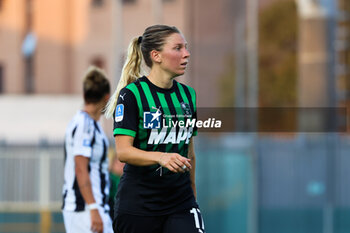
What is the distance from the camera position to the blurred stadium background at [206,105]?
12.7m

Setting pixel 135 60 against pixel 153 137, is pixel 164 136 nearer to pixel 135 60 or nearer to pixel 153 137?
pixel 153 137

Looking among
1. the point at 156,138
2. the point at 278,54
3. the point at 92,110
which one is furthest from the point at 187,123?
the point at 278,54

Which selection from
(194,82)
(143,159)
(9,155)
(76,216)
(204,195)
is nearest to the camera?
(143,159)

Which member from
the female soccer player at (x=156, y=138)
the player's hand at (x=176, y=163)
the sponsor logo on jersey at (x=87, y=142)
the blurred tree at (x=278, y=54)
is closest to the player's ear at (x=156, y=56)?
the female soccer player at (x=156, y=138)

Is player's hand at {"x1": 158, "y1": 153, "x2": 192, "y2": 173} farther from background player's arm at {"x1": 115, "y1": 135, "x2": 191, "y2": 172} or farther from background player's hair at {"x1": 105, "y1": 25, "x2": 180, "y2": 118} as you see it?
background player's hair at {"x1": 105, "y1": 25, "x2": 180, "y2": 118}

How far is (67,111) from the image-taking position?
32.2 m

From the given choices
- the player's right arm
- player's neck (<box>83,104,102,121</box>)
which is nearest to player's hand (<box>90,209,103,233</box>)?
player's neck (<box>83,104,102,121</box>)

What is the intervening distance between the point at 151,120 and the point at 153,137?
9 centimetres

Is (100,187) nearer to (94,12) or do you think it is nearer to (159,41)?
(159,41)

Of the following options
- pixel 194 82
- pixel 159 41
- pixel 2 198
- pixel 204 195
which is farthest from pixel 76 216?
pixel 194 82

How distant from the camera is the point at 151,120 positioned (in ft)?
13.5

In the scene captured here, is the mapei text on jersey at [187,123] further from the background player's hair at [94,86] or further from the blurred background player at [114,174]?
the blurred background player at [114,174]

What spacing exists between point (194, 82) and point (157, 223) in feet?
44.4

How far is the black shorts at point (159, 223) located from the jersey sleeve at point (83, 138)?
1.22m
